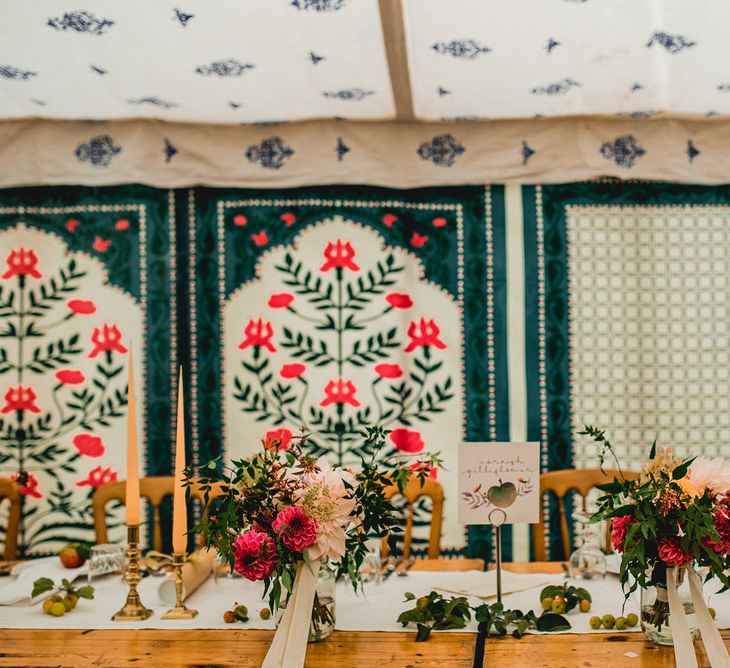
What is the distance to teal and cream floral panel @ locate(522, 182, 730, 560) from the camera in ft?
10.5

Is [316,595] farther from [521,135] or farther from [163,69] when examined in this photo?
[521,135]

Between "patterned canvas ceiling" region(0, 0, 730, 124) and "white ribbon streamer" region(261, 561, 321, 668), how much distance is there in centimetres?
159

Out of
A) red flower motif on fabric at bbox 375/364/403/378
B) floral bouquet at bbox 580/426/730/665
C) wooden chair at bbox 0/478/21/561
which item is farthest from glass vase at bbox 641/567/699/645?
wooden chair at bbox 0/478/21/561

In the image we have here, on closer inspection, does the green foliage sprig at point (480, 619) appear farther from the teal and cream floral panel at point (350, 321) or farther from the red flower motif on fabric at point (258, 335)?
the red flower motif on fabric at point (258, 335)

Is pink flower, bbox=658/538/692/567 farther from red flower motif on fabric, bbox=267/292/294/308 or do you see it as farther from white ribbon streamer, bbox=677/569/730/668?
red flower motif on fabric, bbox=267/292/294/308

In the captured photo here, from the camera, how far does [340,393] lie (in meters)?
3.26

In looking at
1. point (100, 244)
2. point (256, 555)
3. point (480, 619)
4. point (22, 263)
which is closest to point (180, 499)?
point (256, 555)

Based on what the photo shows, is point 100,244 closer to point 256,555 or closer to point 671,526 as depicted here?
point 256,555

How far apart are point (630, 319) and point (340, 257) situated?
4.18ft

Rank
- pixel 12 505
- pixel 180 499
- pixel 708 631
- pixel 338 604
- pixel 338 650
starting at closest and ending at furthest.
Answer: pixel 708 631
pixel 338 650
pixel 180 499
pixel 338 604
pixel 12 505

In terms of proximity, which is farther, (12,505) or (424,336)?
(424,336)

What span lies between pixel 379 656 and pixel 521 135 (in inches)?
94.3

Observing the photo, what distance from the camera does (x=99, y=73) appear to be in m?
2.67

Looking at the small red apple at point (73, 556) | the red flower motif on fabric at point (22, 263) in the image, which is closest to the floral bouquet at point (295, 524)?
the small red apple at point (73, 556)
